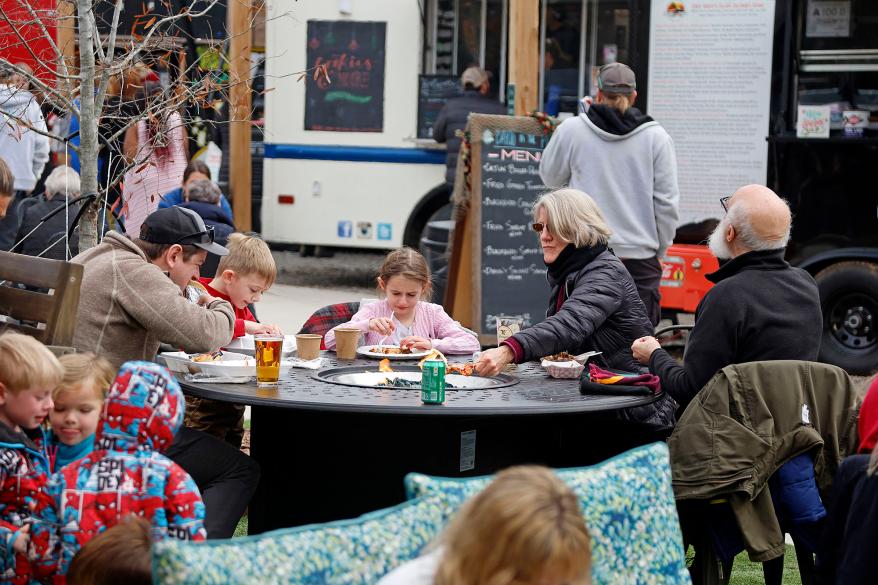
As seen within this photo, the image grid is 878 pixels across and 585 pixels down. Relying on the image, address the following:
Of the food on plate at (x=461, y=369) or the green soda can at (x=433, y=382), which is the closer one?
the green soda can at (x=433, y=382)

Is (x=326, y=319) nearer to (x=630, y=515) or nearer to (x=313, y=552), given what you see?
(x=630, y=515)

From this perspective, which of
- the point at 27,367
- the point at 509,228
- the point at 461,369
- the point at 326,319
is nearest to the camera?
the point at 27,367

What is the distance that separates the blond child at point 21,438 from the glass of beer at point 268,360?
2.75 feet

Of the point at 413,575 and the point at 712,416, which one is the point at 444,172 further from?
the point at 413,575

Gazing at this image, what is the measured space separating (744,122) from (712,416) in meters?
5.11

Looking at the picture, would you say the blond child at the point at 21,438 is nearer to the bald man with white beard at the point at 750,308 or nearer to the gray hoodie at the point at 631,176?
the bald man with white beard at the point at 750,308

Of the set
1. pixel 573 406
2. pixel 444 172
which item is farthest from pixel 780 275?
pixel 444 172

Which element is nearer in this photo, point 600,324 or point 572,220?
point 600,324

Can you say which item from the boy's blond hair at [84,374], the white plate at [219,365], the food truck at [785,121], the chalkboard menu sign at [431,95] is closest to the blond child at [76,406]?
the boy's blond hair at [84,374]

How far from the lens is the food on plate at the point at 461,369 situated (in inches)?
174

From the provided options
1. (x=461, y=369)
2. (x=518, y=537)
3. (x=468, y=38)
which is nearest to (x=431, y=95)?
(x=468, y=38)

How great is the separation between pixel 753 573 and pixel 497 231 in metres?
4.05

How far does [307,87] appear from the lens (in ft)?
37.7

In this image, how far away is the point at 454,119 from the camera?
10.5 metres
